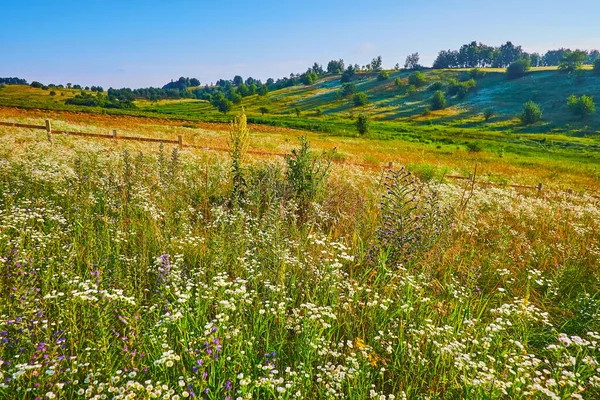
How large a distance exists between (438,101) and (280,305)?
127m

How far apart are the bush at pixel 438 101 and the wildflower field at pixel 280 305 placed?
118651mm

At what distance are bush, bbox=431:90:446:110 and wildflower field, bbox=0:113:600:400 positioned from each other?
118651mm

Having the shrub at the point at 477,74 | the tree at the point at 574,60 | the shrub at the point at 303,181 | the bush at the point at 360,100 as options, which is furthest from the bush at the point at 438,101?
the shrub at the point at 303,181

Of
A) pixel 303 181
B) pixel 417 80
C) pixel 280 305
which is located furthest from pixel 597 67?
pixel 280 305

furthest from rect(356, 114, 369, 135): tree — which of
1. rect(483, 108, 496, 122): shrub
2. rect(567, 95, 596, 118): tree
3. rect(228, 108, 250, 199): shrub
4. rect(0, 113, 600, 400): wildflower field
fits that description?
rect(567, 95, 596, 118): tree

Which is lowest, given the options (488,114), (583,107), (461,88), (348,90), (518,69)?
(488,114)

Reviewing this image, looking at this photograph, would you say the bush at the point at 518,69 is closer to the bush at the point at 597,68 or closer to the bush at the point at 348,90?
the bush at the point at 597,68

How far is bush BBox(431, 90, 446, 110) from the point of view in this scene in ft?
371

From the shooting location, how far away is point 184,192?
8.50m

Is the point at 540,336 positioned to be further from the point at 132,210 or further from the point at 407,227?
the point at 132,210

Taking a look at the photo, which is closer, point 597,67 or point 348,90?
point 597,67

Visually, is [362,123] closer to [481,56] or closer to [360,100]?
[360,100]

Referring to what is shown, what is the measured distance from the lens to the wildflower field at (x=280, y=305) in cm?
259

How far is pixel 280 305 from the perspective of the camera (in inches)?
121
